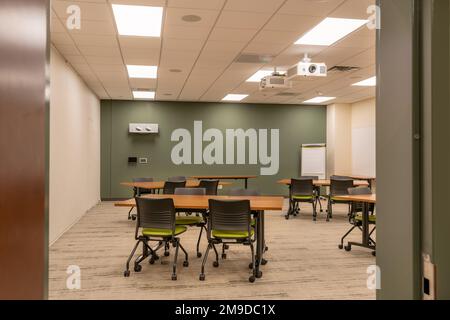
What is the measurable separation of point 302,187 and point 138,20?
5.04 metres

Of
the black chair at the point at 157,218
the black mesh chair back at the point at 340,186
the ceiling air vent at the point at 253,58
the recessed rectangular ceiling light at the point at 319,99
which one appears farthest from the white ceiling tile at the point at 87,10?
the recessed rectangular ceiling light at the point at 319,99

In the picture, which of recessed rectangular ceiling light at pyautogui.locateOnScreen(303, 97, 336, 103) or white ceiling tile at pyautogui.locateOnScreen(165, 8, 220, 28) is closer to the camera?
white ceiling tile at pyautogui.locateOnScreen(165, 8, 220, 28)

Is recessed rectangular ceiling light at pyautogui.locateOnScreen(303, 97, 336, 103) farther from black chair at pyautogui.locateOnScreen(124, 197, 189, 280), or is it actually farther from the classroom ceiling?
black chair at pyautogui.locateOnScreen(124, 197, 189, 280)

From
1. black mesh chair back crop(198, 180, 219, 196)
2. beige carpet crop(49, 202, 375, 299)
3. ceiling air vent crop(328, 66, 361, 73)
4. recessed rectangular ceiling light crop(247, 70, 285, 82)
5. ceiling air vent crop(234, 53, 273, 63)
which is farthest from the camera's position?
black mesh chair back crop(198, 180, 219, 196)

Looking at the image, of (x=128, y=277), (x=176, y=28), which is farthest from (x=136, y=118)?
(x=128, y=277)

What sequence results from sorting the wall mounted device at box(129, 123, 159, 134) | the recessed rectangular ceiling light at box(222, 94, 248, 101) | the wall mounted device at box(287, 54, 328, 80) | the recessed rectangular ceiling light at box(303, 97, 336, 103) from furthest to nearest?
the wall mounted device at box(129, 123, 159, 134)
the recessed rectangular ceiling light at box(303, 97, 336, 103)
the recessed rectangular ceiling light at box(222, 94, 248, 101)
the wall mounted device at box(287, 54, 328, 80)

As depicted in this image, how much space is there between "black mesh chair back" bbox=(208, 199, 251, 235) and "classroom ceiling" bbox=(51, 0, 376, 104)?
2180 millimetres

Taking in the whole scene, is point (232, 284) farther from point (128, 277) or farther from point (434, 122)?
point (434, 122)

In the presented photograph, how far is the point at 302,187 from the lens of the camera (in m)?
8.21

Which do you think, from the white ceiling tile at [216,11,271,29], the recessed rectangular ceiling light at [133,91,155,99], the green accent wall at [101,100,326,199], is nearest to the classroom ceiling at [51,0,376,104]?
the white ceiling tile at [216,11,271,29]

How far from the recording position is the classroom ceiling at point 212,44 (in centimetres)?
423

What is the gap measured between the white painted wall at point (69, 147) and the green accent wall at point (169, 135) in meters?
1.15

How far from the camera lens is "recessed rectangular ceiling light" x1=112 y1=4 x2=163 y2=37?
170 inches

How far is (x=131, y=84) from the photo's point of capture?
891cm
